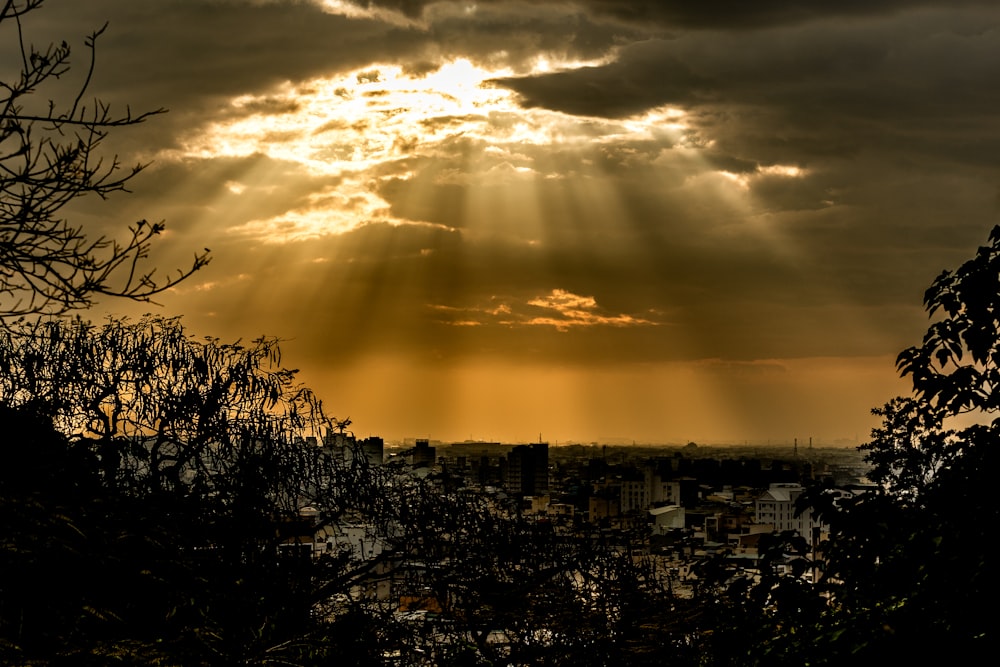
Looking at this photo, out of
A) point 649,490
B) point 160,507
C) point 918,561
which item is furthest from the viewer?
point 649,490

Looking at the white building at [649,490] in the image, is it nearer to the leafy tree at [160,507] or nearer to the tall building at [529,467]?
the tall building at [529,467]

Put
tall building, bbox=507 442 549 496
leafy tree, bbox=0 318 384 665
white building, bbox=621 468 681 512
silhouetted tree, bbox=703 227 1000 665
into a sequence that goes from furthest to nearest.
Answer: white building, bbox=621 468 681 512 → tall building, bbox=507 442 549 496 → leafy tree, bbox=0 318 384 665 → silhouetted tree, bbox=703 227 1000 665

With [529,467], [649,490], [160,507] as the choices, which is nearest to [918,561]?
[160,507]

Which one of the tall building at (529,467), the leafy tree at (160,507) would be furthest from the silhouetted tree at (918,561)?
the tall building at (529,467)

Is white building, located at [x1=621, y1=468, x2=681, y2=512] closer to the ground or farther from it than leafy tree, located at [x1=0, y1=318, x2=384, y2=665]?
closer to the ground

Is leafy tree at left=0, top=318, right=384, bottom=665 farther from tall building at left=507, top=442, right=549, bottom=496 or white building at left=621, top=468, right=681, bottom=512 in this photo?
white building at left=621, top=468, right=681, bottom=512

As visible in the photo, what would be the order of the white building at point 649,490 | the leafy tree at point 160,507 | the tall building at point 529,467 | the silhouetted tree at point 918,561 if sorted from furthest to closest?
the white building at point 649,490 → the tall building at point 529,467 → the leafy tree at point 160,507 → the silhouetted tree at point 918,561

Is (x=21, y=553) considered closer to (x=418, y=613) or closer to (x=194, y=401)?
(x=418, y=613)

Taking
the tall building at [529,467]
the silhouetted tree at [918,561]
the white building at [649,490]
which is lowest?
the white building at [649,490]

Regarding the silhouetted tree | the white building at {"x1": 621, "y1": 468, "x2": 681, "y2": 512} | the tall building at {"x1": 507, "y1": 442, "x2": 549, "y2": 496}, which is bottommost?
the white building at {"x1": 621, "y1": 468, "x2": 681, "y2": 512}

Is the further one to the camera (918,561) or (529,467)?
(529,467)

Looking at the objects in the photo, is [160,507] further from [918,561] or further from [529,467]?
[529,467]

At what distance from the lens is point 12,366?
17.3 m

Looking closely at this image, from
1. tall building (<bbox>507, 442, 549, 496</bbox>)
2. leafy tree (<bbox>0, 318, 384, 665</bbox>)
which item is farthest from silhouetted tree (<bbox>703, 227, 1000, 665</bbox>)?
tall building (<bbox>507, 442, 549, 496</bbox>)
